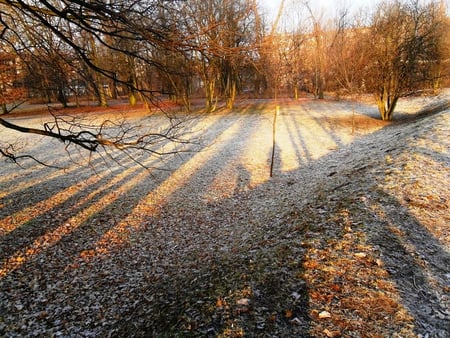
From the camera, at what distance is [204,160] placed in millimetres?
11531

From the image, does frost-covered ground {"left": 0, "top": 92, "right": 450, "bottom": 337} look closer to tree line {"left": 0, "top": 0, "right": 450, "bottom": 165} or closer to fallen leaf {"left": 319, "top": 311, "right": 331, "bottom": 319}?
fallen leaf {"left": 319, "top": 311, "right": 331, "bottom": 319}

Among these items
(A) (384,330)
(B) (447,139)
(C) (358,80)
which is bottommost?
(A) (384,330)

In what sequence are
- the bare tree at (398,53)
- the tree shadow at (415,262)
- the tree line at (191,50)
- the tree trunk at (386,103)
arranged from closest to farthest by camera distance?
1. the tree shadow at (415,262)
2. the tree line at (191,50)
3. the bare tree at (398,53)
4. the tree trunk at (386,103)

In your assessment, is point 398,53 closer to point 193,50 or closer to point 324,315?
point 193,50

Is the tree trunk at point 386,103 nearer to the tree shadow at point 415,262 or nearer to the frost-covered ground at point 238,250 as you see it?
the frost-covered ground at point 238,250

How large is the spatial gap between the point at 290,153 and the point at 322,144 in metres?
2.03

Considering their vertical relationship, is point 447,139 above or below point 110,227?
above

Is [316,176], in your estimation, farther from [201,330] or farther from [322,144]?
[201,330]

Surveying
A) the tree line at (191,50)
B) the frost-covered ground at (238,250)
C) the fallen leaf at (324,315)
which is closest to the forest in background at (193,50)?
the tree line at (191,50)

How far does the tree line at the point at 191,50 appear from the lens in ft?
14.1

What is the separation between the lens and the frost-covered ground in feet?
10.3

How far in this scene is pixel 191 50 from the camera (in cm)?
455

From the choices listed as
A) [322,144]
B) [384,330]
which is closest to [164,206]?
[384,330]

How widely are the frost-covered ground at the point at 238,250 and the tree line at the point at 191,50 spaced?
256 centimetres
